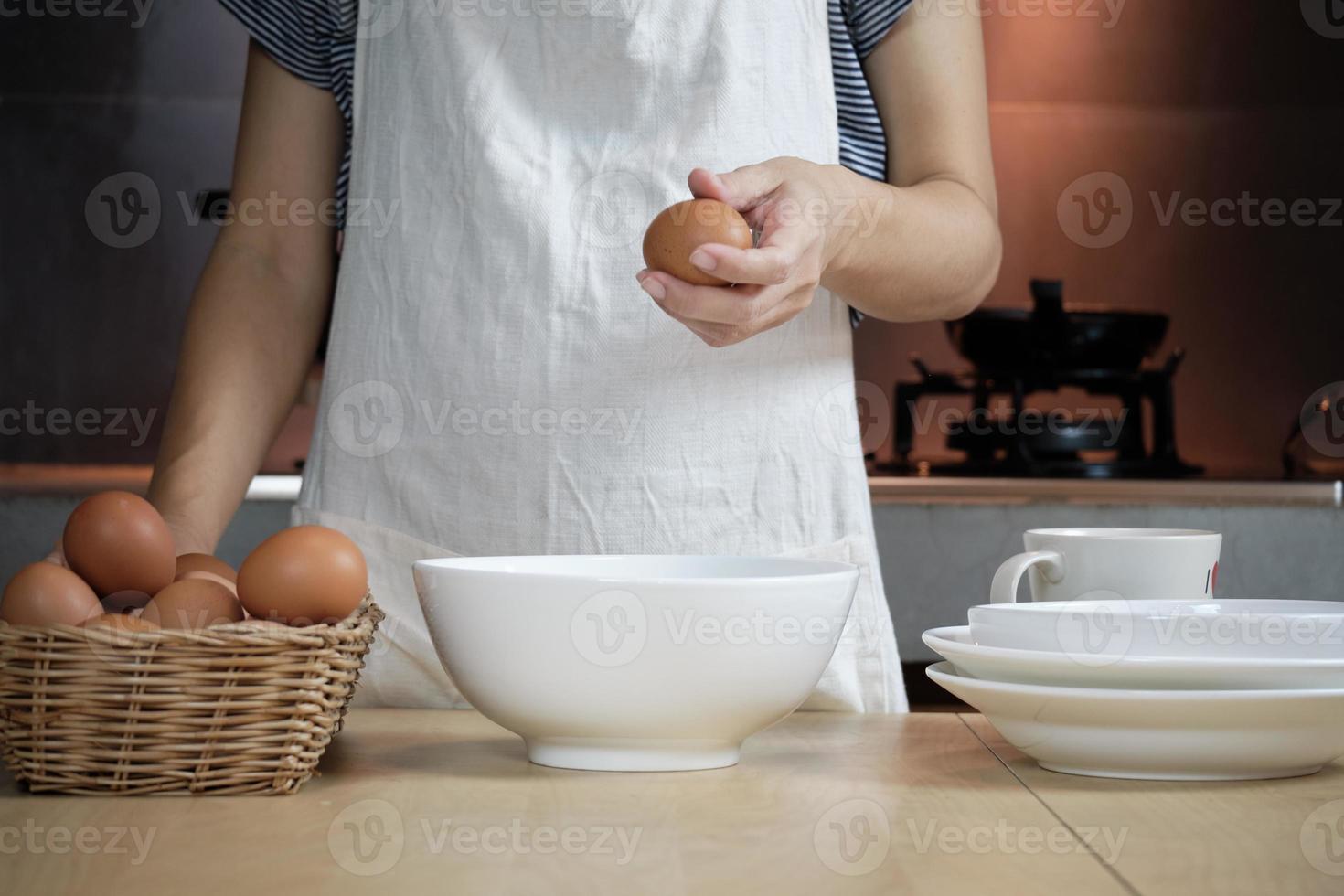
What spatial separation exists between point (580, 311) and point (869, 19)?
325mm

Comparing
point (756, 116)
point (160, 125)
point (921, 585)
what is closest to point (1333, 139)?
point (921, 585)

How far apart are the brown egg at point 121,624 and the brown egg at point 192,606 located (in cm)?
2

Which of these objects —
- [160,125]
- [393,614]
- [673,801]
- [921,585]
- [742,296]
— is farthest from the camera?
[160,125]

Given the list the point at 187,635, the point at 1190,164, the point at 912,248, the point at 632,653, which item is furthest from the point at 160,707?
the point at 1190,164

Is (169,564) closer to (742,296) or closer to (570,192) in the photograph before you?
(742,296)

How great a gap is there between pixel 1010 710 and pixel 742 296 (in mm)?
288

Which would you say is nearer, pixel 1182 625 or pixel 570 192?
pixel 1182 625

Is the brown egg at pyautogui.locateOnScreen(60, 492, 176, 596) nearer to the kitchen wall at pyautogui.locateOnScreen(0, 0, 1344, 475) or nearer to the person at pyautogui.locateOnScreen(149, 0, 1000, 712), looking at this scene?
the person at pyautogui.locateOnScreen(149, 0, 1000, 712)

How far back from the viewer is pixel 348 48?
1.13 meters

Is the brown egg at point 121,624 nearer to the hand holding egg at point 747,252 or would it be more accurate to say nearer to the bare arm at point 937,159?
the hand holding egg at point 747,252

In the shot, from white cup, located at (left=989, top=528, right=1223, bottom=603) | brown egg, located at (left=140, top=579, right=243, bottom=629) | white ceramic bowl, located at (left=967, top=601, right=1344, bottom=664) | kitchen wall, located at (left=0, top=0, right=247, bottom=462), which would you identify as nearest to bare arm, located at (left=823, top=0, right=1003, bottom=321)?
white cup, located at (left=989, top=528, right=1223, bottom=603)

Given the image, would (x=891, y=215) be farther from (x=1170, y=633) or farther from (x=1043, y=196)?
(x=1043, y=196)

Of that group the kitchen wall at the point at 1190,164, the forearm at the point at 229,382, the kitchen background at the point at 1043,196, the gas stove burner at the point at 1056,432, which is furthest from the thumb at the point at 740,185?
the kitchen wall at the point at 1190,164

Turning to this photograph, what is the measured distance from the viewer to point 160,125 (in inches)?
111
